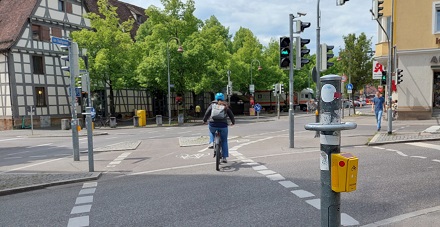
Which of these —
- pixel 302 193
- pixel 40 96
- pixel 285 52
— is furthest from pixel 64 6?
pixel 302 193

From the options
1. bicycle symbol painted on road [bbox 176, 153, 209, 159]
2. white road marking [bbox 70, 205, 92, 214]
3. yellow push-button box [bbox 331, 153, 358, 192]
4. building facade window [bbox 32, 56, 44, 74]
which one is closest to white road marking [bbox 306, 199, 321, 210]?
yellow push-button box [bbox 331, 153, 358, 192]

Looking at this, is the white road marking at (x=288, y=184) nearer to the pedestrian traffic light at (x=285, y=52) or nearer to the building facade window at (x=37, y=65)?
the pedestrian traffic light at (x=285, y=52)

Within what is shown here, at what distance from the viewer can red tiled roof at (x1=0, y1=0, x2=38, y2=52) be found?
2584 cm

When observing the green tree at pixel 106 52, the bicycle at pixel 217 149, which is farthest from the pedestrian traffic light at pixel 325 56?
the green tree at pixel 106 52

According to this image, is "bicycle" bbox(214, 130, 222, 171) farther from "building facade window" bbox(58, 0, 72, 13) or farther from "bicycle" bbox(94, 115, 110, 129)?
"building facade window" bbox(58, 0, 72, 13)

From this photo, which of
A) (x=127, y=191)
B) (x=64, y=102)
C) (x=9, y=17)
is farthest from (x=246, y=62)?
(x=127, y=191)

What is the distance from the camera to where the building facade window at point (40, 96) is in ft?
90.7

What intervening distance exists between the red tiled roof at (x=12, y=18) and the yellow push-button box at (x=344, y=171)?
29.1m

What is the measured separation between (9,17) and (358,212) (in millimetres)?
32256

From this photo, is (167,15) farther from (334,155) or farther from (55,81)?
(334,155)

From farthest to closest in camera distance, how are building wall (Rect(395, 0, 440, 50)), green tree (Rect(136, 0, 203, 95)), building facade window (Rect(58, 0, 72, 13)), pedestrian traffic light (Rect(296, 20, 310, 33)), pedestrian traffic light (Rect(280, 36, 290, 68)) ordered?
building facade window (Rect(58, 0, 72, 13)), green tree (Rect(136, 0, 203, 95)), building wall (Rect(395, 0, 440, 50)), pedestrian traffic light (Rect(296, 20, 310, 33)), pedestrian traffic light (Rect(280, 36, 290, 68))

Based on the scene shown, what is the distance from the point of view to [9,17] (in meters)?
27.9

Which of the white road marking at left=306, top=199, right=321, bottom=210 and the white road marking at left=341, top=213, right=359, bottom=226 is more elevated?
the white road marking at left=306, top=199, right=321, bottom=210

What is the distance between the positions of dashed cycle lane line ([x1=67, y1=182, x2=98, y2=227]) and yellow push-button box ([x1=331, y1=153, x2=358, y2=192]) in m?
3.61
